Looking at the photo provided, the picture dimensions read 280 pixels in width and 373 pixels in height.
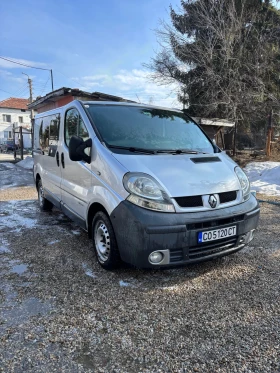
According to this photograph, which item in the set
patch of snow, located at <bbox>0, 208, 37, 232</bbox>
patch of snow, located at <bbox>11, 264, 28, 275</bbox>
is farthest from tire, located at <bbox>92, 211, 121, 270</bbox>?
patch of snow, located at <bbox>0, 208, 37, 232</bbox>

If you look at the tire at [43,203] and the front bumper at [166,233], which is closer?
the front bumper at [166,233]

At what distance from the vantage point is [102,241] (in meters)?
3.18

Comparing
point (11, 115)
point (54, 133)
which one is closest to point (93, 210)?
point (54, 133)

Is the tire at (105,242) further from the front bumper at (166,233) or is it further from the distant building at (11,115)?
the distant building at (11,115)

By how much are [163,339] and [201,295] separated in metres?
0.73

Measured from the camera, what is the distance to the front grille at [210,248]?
266 cm

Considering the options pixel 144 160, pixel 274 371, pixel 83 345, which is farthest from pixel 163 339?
pixel 144 160

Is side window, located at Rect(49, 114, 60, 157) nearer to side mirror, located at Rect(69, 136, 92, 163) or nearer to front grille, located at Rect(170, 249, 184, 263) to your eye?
side mirror, located at Rect(69, 136, 92, 163)

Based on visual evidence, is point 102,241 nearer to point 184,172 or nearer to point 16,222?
point 184,172

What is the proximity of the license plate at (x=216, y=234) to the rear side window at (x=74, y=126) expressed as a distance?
1.79 meters

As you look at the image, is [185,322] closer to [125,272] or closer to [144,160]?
[125,272]

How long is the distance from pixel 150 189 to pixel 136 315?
1.11 m

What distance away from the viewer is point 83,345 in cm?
202

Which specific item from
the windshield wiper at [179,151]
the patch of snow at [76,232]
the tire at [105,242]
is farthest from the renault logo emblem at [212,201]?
the patch of snow at [76,232]
